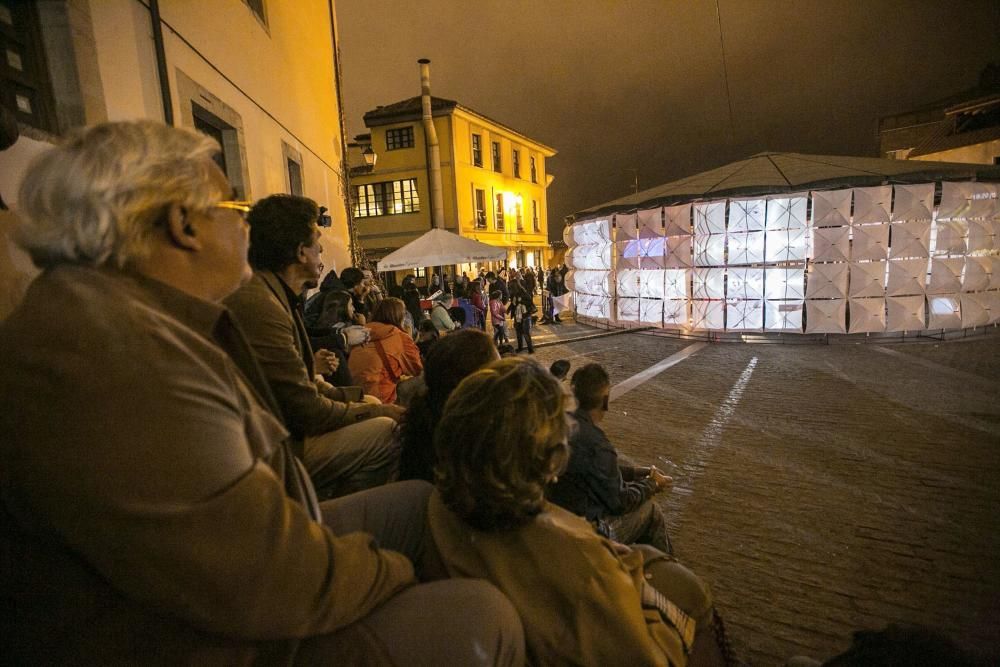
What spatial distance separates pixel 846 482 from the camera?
4219 mm

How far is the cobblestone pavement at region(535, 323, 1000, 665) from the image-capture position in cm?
272

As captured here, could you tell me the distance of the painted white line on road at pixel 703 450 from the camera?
414cm

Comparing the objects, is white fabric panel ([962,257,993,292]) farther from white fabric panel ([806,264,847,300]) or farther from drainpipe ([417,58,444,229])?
drainpipe ([417,58,444,229])

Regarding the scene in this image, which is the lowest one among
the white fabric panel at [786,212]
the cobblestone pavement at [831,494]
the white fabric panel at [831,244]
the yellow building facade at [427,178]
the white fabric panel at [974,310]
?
the cobblestone pavement at [831,494]

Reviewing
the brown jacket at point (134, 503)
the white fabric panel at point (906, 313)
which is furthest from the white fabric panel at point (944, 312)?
the brown jacket at point (134, 503)

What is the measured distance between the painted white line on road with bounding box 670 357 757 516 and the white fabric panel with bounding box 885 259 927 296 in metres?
6.07

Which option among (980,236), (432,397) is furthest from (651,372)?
(980,236)

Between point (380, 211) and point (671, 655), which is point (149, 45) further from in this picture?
point (380, 211)

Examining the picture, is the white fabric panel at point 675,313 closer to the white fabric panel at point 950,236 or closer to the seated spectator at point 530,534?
the white fabric panel at point 950,236

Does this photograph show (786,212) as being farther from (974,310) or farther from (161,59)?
(161,59)

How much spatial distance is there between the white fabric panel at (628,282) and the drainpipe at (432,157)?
14169mm

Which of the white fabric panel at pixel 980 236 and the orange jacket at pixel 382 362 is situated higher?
the white fabric panel at pixel 980 236

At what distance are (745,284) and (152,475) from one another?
1275cm

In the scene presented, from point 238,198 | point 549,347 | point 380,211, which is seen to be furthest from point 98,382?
point 380,211
